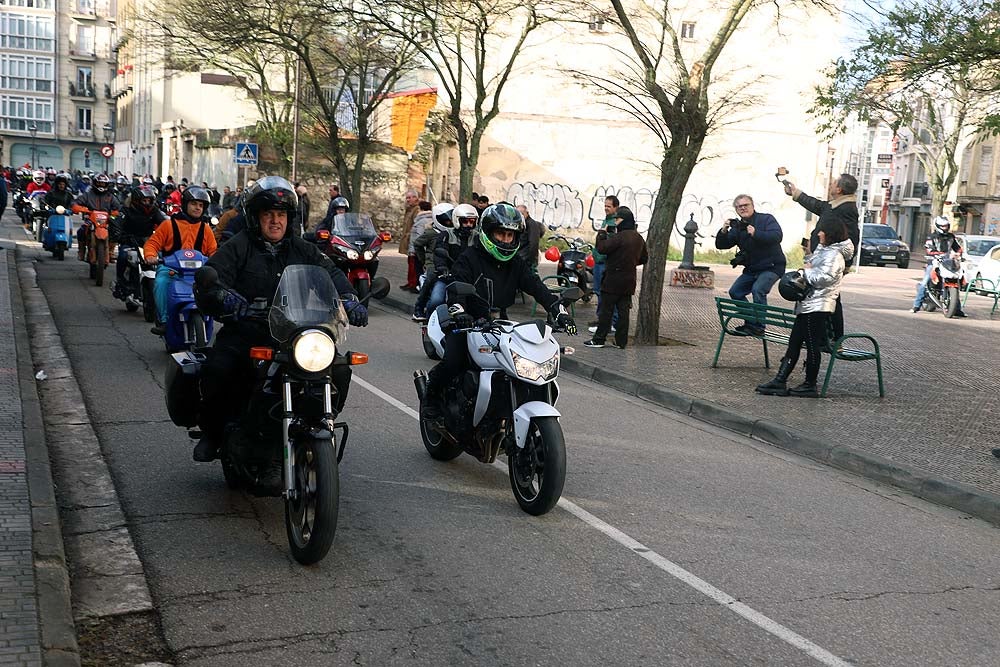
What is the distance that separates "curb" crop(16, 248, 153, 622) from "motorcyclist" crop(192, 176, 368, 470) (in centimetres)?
65

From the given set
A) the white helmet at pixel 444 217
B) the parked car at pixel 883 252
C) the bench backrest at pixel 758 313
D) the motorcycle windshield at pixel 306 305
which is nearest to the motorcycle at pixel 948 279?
the bench backrest at pixel 758 313

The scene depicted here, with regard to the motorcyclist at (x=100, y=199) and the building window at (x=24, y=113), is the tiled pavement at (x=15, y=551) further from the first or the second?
the building window at (x=24, y=113)

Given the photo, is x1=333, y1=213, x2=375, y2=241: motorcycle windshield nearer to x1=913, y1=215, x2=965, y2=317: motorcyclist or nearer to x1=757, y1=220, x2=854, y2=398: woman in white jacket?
x1=757, y1=220, x2=854, y2=398: woman in white jacket

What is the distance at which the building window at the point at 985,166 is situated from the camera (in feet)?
198

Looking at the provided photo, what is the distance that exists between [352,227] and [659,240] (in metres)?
5.26

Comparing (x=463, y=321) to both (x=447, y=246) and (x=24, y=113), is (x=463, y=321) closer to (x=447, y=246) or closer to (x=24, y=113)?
(x=447, y=246)

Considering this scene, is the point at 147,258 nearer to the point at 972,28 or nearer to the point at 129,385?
the point at 129,385

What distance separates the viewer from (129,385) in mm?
9516

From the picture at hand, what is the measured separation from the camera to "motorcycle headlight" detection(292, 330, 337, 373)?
16.1 feet

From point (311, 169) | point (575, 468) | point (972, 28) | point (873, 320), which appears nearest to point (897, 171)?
point (311, 169)

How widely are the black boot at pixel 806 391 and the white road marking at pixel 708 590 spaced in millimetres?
4830

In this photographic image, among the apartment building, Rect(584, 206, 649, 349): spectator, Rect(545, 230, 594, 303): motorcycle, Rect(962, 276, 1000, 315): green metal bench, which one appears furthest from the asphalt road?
the apartment building

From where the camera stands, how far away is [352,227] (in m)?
17.0

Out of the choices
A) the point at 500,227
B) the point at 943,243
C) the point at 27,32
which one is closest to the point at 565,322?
the point at 500,227
